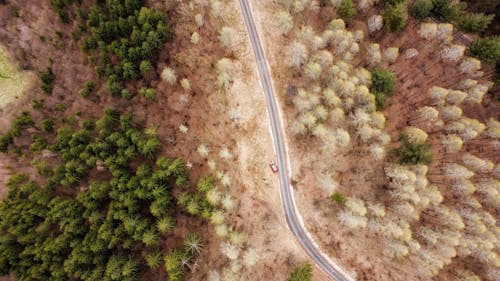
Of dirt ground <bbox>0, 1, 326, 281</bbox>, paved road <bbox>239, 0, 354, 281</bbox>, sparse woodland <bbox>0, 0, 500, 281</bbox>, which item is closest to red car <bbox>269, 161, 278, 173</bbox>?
paved road <bbox>239, 0, 354, 281</bbox>

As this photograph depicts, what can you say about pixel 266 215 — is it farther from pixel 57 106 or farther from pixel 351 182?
pixel 57 106

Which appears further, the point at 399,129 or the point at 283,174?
the point at 283,174

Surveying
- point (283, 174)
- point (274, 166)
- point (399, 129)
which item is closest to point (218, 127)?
point (274, 166)

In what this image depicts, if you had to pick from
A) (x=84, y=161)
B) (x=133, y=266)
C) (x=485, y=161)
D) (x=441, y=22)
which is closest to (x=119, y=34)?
(x=84, y=161)

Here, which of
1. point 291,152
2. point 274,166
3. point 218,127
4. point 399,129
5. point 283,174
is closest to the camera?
point 399,129

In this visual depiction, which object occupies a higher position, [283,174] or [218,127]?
[218,127]

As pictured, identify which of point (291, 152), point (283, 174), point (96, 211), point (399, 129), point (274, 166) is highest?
point (399, 129)

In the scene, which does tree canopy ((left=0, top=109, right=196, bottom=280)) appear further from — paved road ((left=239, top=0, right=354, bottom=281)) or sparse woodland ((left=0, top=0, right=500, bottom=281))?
paved road ((left=239, top=0, right=354, bottom=281))

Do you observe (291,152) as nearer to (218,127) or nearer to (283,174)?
(283,174)

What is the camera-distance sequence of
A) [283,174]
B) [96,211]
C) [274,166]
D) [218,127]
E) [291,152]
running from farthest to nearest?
1. [218,127]
2. [291,152]
3. [283,174]
4. [274,166]
5. [96,211]
